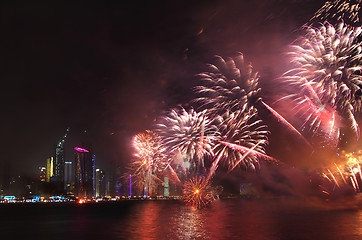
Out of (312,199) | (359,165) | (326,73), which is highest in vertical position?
(326,73)

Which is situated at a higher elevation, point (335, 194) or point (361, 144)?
point (361, 144)

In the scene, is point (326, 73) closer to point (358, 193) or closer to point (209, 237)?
point (209, 237)

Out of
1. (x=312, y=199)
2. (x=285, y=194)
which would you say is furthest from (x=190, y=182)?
(x=285, y=194)

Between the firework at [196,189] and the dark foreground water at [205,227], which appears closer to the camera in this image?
the dark foreground water at [205,227]

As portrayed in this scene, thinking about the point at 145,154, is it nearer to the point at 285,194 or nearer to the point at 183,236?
the point at 183,236

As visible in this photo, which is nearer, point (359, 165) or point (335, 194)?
point (359, 165)

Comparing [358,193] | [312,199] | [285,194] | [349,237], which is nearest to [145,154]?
[349,237]

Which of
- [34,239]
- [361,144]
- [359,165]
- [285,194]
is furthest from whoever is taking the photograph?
[285,194]

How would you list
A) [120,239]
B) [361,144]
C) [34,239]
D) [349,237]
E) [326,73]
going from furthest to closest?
[361,144]
[326,73]
[34,239]
[120,239]
[349,237]

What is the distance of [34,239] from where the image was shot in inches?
1046

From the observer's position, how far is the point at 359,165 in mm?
48344

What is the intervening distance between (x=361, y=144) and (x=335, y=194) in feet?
82.2

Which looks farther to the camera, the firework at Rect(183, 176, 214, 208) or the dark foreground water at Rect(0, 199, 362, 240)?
the firework at Rect(183, 176, 214, 208)

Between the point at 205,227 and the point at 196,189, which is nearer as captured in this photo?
the point at 205,227
